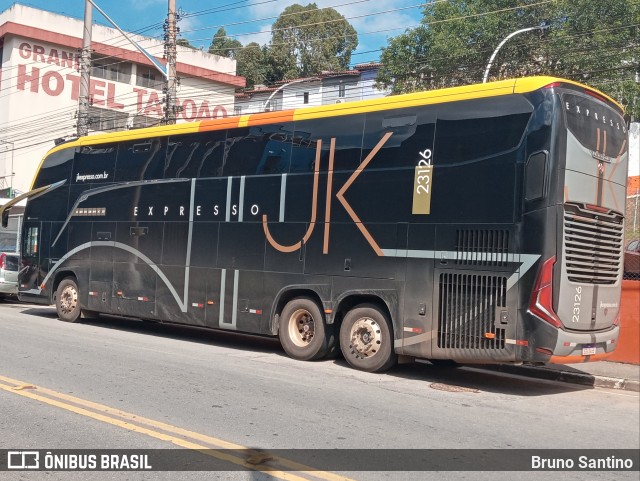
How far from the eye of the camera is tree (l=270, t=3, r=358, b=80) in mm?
60812

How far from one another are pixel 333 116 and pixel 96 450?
6.54m

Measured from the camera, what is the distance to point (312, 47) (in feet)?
204

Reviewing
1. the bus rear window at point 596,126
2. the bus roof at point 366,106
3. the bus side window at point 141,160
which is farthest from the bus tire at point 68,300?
the bus rear window at point 596,126

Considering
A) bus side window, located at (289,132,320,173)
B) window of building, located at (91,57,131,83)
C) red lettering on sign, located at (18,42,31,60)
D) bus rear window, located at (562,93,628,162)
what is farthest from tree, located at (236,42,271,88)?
bus rear window, located at (562,93,628,162)

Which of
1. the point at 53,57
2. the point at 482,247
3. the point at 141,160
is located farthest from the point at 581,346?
the point at 53,57

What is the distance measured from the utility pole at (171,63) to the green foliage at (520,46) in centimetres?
1178

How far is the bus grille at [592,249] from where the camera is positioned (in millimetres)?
8641

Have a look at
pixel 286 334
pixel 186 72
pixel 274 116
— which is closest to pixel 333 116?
pixel 274 116

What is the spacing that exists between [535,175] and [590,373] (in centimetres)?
345

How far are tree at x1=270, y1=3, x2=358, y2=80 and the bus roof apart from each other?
155 ft

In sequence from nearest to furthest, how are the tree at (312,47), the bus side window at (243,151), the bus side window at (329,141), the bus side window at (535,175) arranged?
the bus side window at (535,175)
the bus side window at (329,141)
the bus side window at (243,151)
the tree at (312,47)

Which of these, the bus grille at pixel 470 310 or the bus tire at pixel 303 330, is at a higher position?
the bus grille at pixel 470 310

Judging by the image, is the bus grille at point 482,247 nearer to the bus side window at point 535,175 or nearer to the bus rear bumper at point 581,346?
the bus side window at point 535,175

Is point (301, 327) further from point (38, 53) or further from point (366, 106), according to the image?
point (38, 53)
